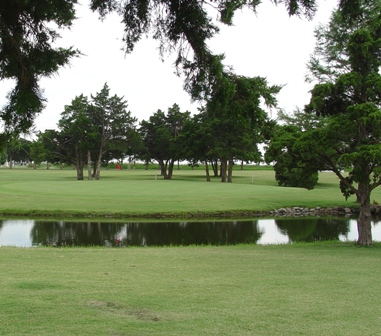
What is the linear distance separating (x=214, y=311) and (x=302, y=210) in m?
29.1

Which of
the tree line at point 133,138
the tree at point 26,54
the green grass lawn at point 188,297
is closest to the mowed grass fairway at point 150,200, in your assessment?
the tree line at point 133,138

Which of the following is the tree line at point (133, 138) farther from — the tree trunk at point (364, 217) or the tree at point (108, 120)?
the tree trunk at point (364, 217)

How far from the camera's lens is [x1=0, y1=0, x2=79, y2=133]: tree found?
5.27m

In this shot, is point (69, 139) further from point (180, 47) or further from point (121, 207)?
point (180, 47)

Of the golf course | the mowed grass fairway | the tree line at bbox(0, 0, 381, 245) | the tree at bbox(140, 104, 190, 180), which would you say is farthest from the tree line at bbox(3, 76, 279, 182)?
the golf course

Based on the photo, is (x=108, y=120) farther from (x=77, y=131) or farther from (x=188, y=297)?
(x=188, y=297)

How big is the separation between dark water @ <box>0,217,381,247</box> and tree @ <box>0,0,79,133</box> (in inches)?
572

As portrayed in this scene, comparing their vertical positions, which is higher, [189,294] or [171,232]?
[189,294]

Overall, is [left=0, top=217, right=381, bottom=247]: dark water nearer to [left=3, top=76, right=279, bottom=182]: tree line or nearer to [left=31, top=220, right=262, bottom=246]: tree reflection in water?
[left=31, top=220, right=262, bottom=246]: tree reflection in water

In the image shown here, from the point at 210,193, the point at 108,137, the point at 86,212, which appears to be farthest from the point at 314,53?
the point at 108,137

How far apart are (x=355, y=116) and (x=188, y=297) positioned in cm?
1037

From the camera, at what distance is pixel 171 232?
76.5 feet

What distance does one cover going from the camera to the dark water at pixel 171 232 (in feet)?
66.4

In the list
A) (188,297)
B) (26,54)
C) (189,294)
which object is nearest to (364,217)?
(189,294)
